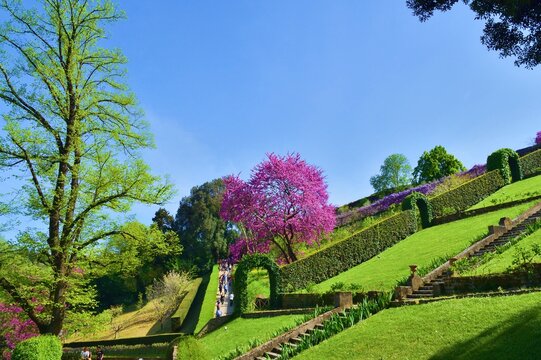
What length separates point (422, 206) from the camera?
30719 millimetres

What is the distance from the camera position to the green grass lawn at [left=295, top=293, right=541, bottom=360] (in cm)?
875

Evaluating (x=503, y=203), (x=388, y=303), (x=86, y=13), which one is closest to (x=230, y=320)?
(x=388, y=303)

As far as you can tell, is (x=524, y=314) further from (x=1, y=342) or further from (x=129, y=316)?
(x=129, y=316)

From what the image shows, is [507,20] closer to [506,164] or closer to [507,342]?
[507,342]

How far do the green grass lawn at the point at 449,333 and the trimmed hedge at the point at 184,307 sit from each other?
21.9m

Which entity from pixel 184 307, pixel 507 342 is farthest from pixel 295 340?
pixel 184 307

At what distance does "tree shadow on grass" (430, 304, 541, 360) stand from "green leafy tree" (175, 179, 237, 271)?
50.7 m

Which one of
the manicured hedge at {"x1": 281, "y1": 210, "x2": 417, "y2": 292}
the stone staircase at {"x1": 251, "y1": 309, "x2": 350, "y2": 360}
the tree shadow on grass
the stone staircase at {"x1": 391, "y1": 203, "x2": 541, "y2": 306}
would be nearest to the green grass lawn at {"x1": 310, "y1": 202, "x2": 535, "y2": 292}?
the manicured hedge at {"x1": 281, "y1": 210, "x2": 417, "y2": 292}

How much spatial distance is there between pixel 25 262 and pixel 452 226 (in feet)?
74.6

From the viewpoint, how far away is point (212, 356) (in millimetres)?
16656

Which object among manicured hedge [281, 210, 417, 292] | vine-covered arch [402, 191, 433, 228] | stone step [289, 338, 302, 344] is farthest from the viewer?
vine-covered arch [402, 191, 433, 228]

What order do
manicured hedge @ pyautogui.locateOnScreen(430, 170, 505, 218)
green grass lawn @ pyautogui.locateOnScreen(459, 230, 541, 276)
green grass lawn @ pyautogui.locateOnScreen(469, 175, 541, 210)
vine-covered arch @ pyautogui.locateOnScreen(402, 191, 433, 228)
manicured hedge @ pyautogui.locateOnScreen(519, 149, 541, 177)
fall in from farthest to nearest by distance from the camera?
manicured hedge @ pyautogui.locateOnScreen(519, 149, 541, 177) → manicured hedge @ pyautogui.locateOnScreen(430, 170, 505, 218) → vine-covered arch @ pyautogui.locateOnScreen(402, 191, 433, 228) → green grass lawn @ pyautogui.locateOnScreen(469, 175, 541, 210) → green grass lawn @ pyautogui.locateOnScreen(459, 230, 541, 276)

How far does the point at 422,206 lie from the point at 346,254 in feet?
26.0

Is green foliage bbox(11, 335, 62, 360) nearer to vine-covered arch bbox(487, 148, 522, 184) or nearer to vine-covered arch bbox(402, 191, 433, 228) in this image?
vine-covered arch bbox(402, 191, 433, 228)
